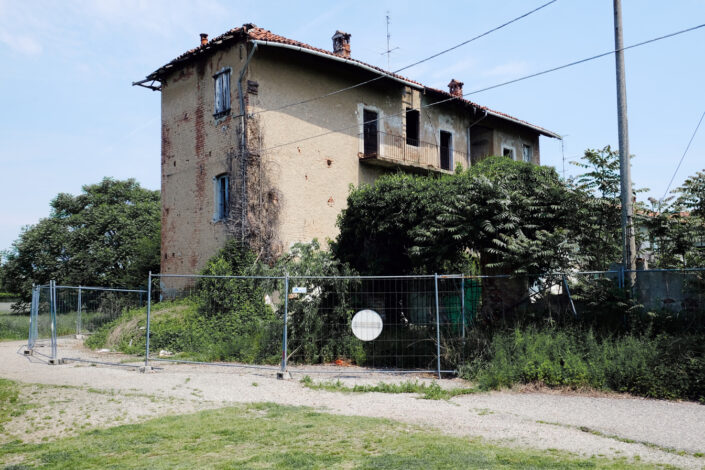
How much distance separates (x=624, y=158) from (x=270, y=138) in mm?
Answer: 11703

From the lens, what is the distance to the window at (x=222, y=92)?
20.0 meters

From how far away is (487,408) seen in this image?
8.36 meters

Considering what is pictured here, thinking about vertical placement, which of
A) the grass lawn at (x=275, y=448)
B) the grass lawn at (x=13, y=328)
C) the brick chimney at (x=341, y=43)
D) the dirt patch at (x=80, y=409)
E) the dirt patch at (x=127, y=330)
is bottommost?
the grass lawn at (x=13, y=328)

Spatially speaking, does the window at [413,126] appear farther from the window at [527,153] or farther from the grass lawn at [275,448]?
the grass lawn at [275,448]

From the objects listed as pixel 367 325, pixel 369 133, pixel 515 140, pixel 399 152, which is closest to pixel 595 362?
pixel 367 325

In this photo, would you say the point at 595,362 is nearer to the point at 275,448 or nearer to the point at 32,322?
the point at 275,448

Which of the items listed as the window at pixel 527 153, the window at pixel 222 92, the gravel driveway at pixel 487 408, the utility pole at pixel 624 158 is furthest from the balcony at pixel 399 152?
the gravel driveway at pixel 487 408

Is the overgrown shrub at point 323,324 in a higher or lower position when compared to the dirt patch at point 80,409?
higher

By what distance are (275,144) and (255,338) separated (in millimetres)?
8253

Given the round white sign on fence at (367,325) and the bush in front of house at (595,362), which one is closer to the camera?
the bush in front of house at (595,362)

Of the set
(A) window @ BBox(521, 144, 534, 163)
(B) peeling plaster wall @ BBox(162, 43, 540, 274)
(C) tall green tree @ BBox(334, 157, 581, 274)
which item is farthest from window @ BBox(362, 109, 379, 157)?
(A) window @ BBox(521, 144, 534, 163)

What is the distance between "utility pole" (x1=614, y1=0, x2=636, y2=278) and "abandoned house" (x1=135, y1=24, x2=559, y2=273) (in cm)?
1018

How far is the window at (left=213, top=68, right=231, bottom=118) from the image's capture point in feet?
65.7

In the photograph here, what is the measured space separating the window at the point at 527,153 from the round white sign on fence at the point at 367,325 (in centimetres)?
1967
